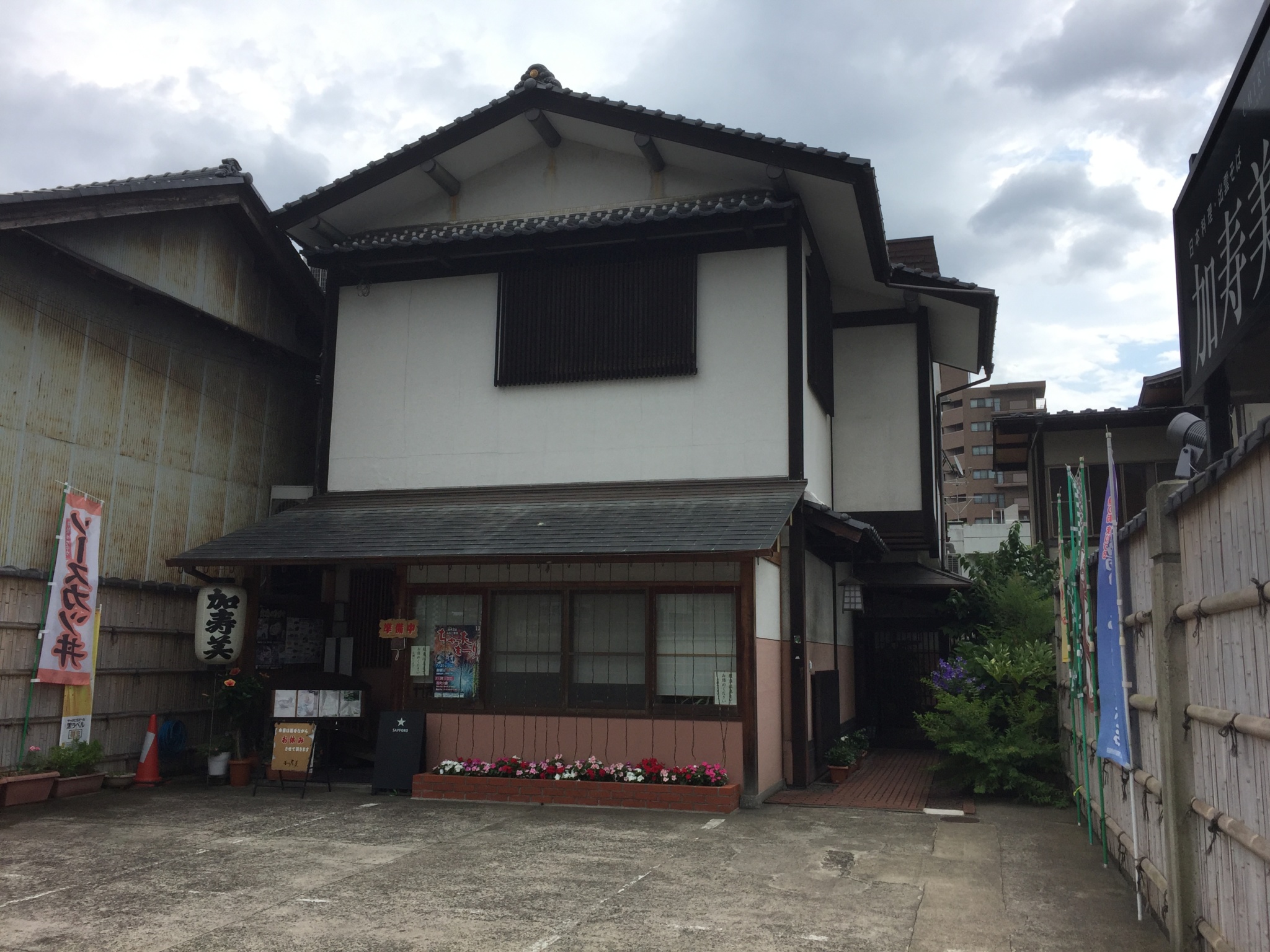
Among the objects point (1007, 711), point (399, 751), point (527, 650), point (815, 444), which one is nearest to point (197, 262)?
point (527, 650)

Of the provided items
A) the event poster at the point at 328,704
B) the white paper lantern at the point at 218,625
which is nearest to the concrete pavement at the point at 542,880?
the event poster at the point at 328,704

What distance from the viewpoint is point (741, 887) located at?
26.2 ft

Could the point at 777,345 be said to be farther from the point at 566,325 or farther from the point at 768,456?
the point at 566,325

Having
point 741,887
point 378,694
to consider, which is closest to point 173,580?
point 378,694

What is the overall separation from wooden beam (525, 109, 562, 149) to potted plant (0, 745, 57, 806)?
1004cm

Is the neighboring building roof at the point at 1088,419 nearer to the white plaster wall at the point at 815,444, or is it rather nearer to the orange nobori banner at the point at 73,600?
the white plaster wall at the point at 815,444

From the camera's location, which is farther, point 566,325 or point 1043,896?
point 566,325

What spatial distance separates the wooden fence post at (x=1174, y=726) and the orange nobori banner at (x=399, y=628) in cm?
893

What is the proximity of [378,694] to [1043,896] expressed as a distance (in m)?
10.8

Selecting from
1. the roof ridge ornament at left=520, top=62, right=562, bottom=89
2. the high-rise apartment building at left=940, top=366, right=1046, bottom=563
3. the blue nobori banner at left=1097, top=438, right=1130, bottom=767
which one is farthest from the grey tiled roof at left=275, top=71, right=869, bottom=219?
the high-rise apartment building at left=940, top=366, right=1046, bottom=563

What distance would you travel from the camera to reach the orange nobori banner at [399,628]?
42.3ft

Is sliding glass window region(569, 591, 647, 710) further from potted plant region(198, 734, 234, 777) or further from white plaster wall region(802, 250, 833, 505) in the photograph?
potted plant region(198, 734, 234, 777)

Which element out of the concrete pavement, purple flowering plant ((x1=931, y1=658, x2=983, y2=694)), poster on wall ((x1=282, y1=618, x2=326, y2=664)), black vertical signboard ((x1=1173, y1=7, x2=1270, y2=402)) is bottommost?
the concrete pavement

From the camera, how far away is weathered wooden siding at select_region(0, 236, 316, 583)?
12227 mm
